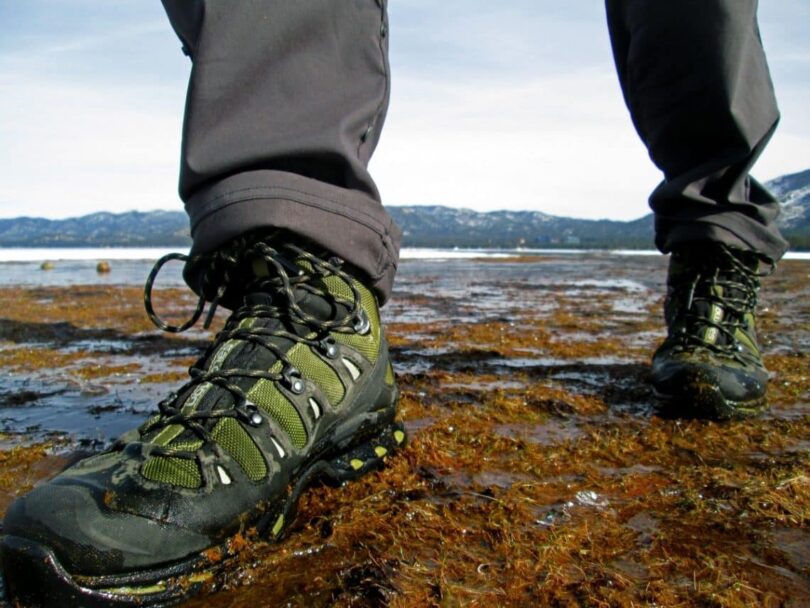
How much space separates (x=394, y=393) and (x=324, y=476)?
0.25m

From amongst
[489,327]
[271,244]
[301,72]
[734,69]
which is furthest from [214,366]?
[489,327]

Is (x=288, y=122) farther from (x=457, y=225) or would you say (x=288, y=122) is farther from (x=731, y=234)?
(x=457, y=225)

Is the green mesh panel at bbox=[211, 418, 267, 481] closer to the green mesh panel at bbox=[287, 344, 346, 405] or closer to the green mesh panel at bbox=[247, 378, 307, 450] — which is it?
the green mesh panel at bbox=[247, 378, 307, 450]

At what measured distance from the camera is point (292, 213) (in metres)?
1.12

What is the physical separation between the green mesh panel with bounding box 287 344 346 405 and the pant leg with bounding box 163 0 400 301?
0.70 feet

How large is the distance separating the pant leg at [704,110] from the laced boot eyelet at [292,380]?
1.26 meters

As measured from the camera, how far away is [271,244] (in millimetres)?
1138

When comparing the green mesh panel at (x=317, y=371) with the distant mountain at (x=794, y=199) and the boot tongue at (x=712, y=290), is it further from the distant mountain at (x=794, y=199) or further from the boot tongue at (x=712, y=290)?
the distant mountain at (x=794, y=199)

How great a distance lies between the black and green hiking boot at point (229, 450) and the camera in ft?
2.47

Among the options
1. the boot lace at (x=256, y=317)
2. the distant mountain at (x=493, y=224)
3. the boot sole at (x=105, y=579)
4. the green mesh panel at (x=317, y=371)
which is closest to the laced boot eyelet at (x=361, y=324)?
the boot lace at (x=256, y=317)

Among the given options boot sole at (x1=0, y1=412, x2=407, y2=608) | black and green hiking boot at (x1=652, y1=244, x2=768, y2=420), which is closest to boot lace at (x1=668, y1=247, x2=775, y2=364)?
black and green hiking boot at (x1=652, y1=244, x2=768, y2=420)

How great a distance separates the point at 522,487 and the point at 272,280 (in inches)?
24.0

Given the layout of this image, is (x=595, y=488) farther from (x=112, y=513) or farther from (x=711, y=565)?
(x=112, y=513)

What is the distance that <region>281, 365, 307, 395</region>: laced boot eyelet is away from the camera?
104 cm
